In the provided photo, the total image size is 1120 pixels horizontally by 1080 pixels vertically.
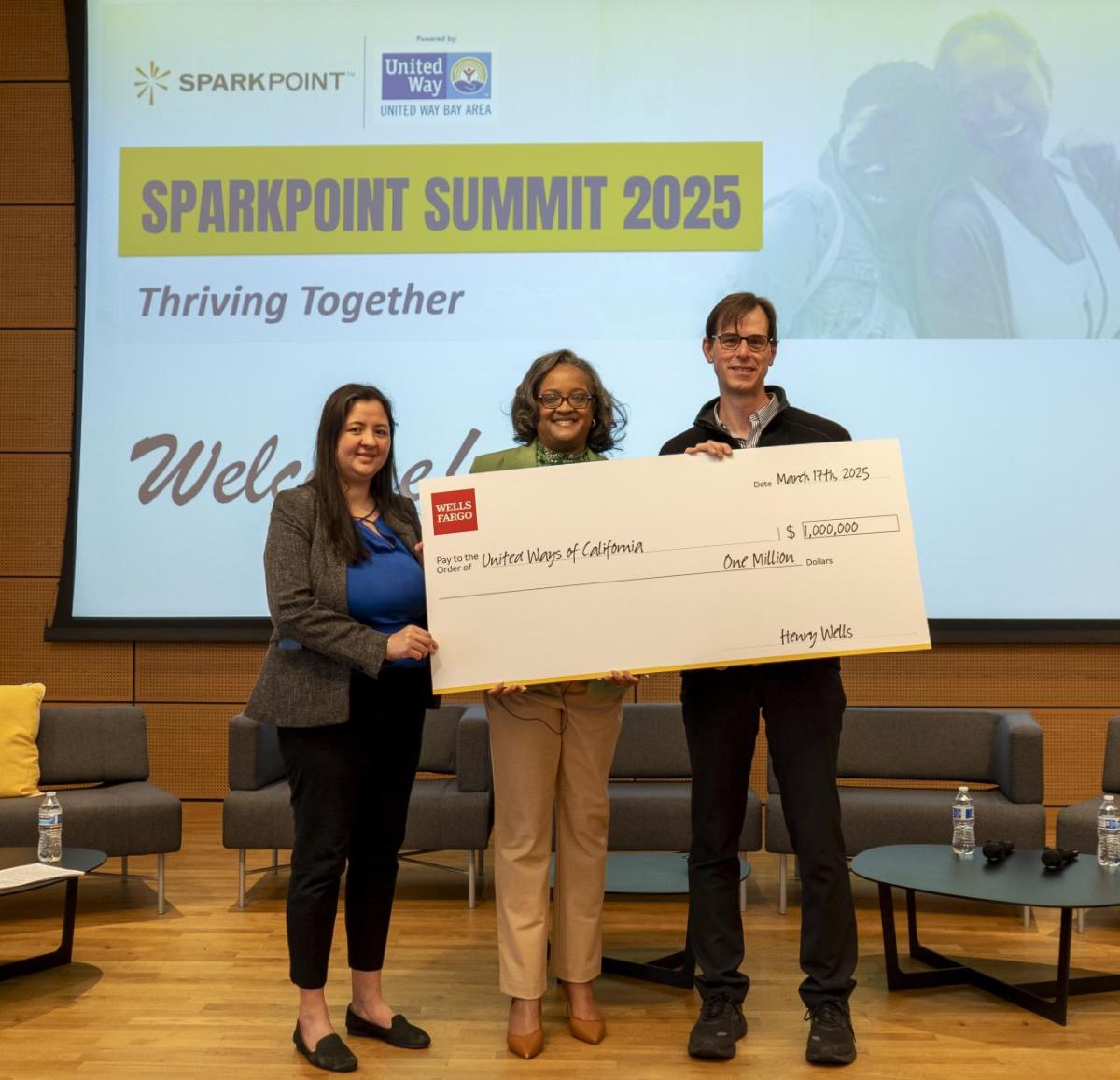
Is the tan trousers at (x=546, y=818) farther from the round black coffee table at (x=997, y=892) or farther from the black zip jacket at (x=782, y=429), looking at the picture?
the round black coffee table at (x=997, y=892)

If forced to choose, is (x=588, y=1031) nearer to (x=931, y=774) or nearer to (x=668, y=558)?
(x=668, y=558)

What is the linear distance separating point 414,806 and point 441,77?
3.14 metres

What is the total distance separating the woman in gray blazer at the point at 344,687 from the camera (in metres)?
2.67

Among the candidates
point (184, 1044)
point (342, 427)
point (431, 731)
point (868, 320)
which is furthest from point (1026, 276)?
point (184, 1044)

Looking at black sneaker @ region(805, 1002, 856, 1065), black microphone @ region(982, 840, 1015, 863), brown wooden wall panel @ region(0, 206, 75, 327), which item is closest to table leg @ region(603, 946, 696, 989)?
black sneaker @ region(805, 1002, 856, 1065)

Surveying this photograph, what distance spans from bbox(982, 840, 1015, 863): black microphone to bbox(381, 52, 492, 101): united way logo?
12.1 feet

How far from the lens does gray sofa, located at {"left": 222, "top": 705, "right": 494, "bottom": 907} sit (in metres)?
4.21

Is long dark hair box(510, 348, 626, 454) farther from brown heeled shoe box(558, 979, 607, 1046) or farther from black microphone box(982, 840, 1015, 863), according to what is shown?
black microphone box(982, 840, 1015, 863)

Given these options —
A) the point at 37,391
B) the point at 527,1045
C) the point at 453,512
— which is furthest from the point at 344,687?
the point at 37,391

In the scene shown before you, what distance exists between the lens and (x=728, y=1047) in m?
2.78

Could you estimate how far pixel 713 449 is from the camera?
283 centimetres

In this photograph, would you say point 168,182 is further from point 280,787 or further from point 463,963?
point 463,963

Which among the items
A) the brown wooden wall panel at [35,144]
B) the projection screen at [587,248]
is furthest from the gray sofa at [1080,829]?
the brown wooden wall panel at [35,144]

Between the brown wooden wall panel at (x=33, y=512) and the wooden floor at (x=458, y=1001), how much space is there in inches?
68.9
